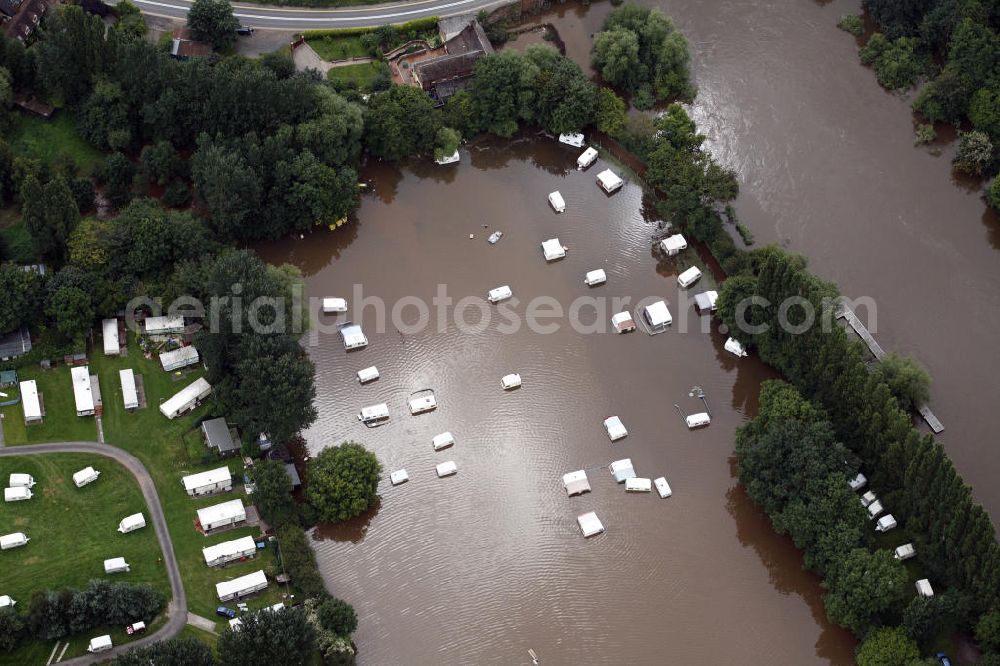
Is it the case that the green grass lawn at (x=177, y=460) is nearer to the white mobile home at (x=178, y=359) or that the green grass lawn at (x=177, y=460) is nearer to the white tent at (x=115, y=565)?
the white mobile home at (x=178, y=359)

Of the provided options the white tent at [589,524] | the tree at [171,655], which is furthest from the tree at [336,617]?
the white tent at [589,524]

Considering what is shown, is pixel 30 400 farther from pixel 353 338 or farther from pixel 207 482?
pixel 353 338

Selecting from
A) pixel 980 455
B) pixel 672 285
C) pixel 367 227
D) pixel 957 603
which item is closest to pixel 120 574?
pixel 367 227

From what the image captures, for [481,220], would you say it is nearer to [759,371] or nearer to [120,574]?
[759,371]

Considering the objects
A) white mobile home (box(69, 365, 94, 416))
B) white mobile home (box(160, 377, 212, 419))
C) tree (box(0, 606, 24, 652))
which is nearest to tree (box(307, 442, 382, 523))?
white mobile home (box(160, 377, 212, 419))

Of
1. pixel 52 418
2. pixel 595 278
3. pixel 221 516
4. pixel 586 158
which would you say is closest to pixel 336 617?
pixel 221 516

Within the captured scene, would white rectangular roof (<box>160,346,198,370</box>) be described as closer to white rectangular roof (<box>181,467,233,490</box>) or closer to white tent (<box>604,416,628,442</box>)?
white rectangular roof (<box>181,467,233,490</box>)
